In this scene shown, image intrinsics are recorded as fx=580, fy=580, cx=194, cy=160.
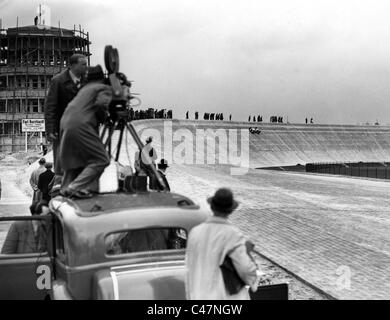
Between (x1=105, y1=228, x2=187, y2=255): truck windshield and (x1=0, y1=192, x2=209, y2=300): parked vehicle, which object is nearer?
(x1=0, y1=192, x2=209, y2=300): parked vehicle

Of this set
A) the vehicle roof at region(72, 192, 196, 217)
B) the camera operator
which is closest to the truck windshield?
the vehicle roof at region(72, 192, 196, 217)

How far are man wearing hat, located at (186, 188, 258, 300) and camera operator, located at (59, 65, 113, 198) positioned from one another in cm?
178

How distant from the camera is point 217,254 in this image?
14.3 ft

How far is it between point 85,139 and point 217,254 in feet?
7.30

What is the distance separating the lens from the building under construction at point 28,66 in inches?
3093

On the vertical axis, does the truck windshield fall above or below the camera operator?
below

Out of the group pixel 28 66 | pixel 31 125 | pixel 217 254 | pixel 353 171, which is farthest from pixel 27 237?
pixel 28 66

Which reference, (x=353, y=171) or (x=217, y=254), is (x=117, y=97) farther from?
(x=353, y=171)

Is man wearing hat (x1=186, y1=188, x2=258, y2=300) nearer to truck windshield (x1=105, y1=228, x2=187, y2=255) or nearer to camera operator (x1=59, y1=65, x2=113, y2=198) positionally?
truck windshield (x1=105, y1=228, x2=187, y2=255)

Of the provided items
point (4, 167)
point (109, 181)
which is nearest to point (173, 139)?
point (4, 167)

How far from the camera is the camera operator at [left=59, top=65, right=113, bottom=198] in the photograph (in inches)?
232

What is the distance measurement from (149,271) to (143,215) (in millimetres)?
509
